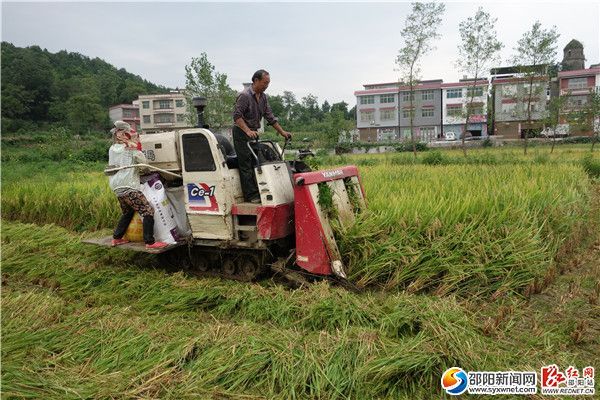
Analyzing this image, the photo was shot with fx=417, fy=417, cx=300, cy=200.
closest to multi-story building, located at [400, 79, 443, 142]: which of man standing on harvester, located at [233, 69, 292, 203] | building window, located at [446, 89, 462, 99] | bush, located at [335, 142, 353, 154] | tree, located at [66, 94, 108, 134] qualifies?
building window, located at [446, 89, 462, 99]

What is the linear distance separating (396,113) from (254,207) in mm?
54055

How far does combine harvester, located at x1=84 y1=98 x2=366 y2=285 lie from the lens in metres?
4.84

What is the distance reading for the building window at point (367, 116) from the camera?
57469 millimetres

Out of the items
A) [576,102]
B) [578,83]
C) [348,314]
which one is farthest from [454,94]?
[348,314]

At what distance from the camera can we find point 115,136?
5.51 m

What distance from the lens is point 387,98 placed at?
5631cm

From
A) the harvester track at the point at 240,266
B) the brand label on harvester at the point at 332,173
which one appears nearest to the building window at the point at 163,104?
the harvester track at the point at 240,266

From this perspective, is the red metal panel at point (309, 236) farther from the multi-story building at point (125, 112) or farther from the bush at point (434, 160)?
the multi-story building at point (125, 112)

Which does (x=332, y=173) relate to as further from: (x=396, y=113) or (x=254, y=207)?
(x=396, y=113)

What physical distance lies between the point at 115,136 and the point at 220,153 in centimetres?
150

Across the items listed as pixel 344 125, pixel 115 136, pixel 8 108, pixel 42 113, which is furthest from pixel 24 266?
pixel 42 113

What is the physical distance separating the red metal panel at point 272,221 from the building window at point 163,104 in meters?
62.8

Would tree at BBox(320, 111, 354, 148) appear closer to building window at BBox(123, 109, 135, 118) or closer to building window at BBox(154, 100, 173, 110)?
building window at BBox(154, 100, 173, 110)

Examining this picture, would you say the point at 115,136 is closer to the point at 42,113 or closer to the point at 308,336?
the point at 308,336
